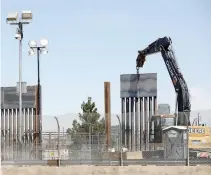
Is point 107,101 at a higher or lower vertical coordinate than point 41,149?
higher

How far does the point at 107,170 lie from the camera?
15.1 metres

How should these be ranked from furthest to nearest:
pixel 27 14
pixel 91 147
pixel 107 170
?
pixel 27 14
pixel 91 147
pixel 107 170

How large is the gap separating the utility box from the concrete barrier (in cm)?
109

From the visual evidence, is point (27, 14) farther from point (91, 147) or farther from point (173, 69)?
point (173, 69)

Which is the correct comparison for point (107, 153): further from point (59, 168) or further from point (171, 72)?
point (171, 72)

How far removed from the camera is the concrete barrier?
1480cm

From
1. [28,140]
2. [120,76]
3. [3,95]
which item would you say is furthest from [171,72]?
[28,140]

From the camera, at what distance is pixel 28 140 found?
740 inches

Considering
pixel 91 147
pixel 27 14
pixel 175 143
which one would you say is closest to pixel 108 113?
pixel 91 147

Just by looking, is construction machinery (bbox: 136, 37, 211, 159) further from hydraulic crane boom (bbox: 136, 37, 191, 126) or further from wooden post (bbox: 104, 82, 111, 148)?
wooden post (bbox: 104, 82, 111, 148)

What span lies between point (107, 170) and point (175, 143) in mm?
2439

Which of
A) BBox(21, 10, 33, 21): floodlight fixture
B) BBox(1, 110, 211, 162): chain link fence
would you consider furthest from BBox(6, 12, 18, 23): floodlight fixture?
BBox(1, 110, 211, 162): chain link fence

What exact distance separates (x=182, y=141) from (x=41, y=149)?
4.33m

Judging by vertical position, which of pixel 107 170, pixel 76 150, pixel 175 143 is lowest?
pixel 107 170
